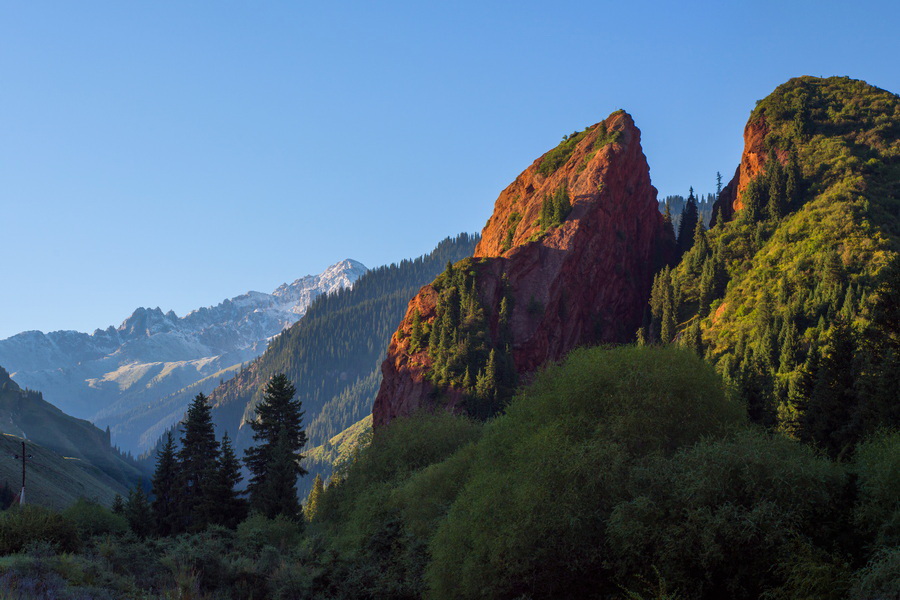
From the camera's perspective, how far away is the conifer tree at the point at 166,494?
84.2 m

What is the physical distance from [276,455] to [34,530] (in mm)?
40375

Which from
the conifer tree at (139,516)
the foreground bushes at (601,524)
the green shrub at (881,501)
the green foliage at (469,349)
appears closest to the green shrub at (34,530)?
the foreground bushes at (601,524)

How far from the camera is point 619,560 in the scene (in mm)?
32406

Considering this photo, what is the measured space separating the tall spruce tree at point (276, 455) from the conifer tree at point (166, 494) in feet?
29.0

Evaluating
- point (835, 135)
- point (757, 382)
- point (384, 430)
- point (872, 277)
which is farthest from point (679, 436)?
point (835, 135)

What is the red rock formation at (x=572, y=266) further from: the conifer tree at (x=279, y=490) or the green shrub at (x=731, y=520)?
the green shrub at (x=731, y=520)

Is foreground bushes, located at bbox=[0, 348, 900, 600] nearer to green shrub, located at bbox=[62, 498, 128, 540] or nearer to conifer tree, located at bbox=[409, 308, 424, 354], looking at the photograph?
green shrub, located at bbox=[62, 498, 128, 540]

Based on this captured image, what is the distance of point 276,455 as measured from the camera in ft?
271

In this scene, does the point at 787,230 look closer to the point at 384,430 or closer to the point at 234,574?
the point at 384,430

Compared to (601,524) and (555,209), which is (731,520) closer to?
(601,524)

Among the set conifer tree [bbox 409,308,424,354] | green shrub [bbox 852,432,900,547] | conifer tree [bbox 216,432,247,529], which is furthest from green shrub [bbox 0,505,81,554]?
conifer tree [bbox 409,308,424,354]

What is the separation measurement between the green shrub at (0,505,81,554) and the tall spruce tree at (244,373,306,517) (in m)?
32.6

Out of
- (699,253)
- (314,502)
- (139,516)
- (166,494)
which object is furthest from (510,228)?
(139,516)

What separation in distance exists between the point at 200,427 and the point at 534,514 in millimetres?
63273
